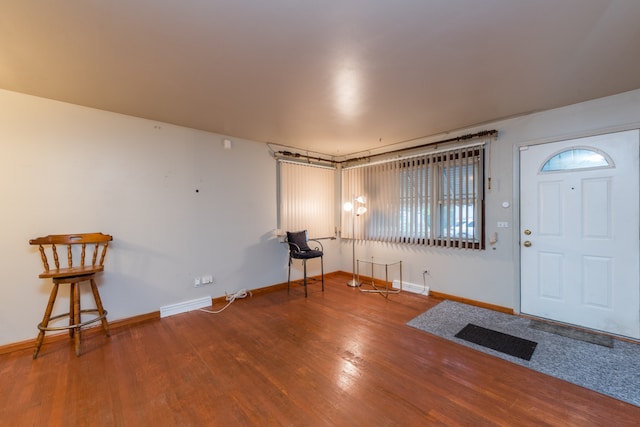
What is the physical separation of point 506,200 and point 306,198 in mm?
3125

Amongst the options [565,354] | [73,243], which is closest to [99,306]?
[73,243]

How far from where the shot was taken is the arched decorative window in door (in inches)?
112

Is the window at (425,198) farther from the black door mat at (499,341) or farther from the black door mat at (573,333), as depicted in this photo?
the black door mat at (499,341)

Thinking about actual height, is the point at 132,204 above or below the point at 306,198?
below

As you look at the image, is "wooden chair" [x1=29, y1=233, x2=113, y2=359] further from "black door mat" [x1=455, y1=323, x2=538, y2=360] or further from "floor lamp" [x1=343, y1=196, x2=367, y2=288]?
"black door mat" [x1=455, y1=323, x2=538, y2=360]

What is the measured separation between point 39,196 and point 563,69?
5169 millimetres

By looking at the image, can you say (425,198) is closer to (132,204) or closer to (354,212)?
(354,212)

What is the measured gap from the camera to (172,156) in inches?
138

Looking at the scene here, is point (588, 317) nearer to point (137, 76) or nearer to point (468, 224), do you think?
point (468, 224)

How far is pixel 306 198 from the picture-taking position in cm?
494

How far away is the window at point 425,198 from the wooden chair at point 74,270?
3.86 metres

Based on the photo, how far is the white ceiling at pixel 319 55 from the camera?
1.56 metres

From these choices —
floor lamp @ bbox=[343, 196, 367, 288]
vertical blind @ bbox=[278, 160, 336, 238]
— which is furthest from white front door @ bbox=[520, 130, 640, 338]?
vertical blind @ bbox=[278, 160, 336, 238]

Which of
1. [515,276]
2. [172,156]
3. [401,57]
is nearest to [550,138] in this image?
[515,276]
